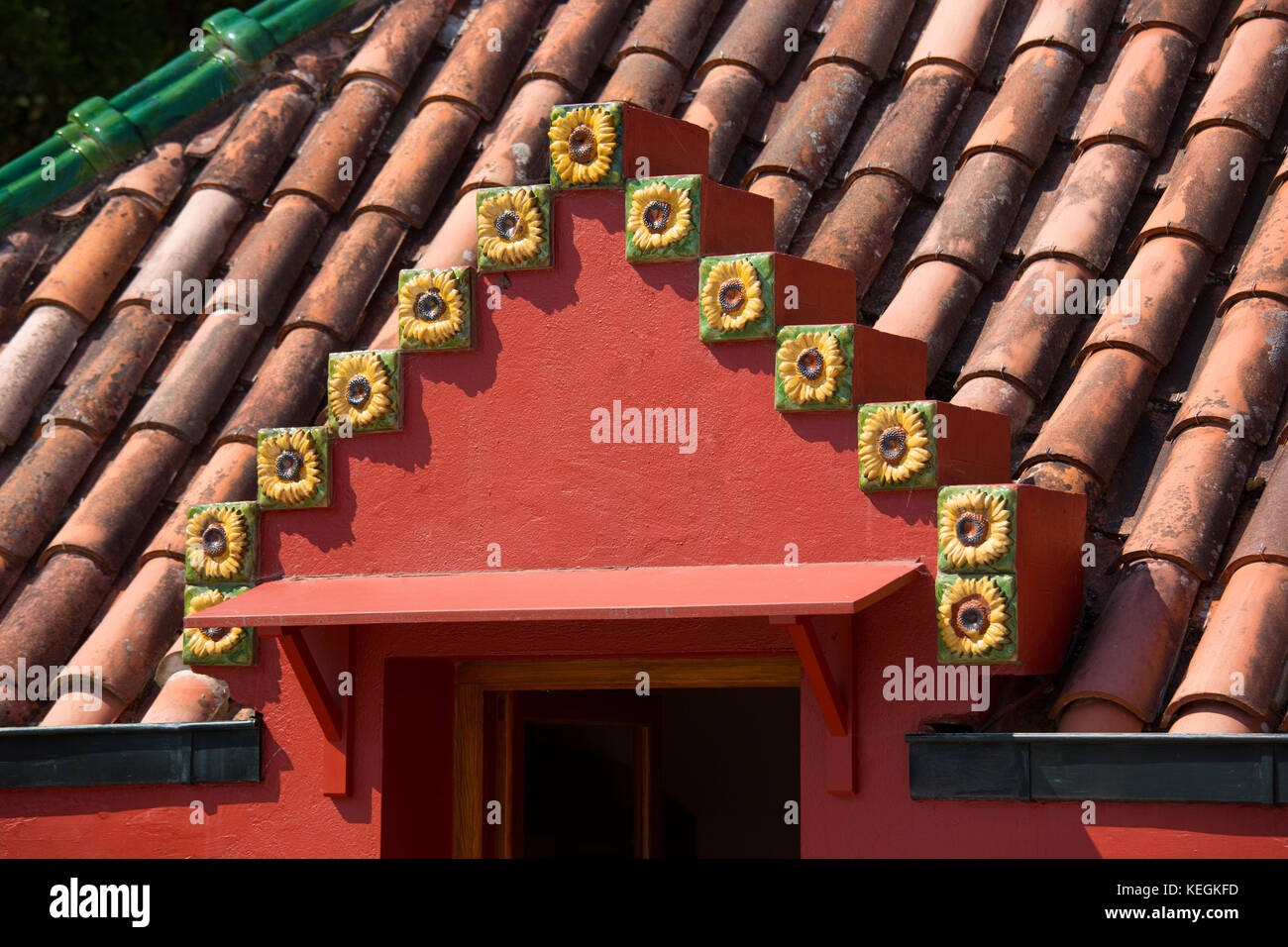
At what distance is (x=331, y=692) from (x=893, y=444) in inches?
87.0

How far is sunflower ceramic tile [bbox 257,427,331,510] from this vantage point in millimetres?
6023

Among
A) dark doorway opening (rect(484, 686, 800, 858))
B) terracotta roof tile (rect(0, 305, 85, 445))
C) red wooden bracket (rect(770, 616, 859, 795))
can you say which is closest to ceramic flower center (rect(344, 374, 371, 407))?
dark doorway opening (rect(484, 686, 800, 858))

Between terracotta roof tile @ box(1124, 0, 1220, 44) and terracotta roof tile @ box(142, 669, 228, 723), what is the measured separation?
4746mm

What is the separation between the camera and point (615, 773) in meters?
7.73

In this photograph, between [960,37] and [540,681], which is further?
[960,37]

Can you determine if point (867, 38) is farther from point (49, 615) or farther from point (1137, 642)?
point (49, 615)

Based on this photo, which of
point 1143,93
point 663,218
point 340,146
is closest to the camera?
point 663,218

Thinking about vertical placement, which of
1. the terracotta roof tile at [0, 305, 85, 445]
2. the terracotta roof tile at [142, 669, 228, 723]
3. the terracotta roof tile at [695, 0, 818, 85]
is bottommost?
the terracotta roof tile at [142, 669, 228, 723]

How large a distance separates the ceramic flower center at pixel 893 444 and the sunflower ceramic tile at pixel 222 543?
7.72 feet

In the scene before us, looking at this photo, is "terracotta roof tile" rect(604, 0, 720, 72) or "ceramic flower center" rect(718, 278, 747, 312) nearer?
"ceramic flower center" rect(718, 278, 747, 312)

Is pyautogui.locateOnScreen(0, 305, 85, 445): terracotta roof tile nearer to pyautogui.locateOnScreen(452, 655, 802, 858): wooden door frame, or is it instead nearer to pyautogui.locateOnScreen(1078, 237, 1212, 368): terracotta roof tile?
pyautogui.locateOnScreen(452, 655, 802, 858): wooden door frame

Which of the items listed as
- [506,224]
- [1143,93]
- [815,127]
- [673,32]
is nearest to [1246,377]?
[1143,93]

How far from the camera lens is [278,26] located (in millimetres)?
8531
